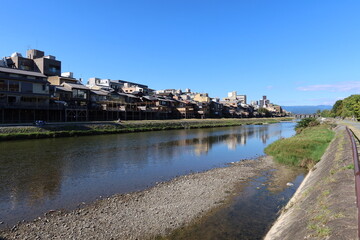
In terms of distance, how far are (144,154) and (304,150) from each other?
1624 centimetres

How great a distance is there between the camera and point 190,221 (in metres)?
9.22

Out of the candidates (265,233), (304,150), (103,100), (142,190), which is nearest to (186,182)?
(142,190)

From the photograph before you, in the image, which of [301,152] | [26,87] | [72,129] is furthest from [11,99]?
[301,152]

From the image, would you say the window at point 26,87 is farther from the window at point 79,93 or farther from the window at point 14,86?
the window at point 79,93

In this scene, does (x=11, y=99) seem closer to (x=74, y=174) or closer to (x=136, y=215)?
(x=74, y=174)

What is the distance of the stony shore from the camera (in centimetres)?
811

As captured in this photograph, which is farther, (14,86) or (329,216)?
(14,86)

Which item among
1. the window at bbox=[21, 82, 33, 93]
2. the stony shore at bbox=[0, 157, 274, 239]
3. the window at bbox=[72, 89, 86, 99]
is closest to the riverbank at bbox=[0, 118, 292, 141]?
the window at bbox=[21, 82, 33, 93]

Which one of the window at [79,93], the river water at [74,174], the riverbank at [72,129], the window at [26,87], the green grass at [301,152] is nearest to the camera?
the river water at [74,174]

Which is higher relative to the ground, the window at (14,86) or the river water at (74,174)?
the window at (14,86)

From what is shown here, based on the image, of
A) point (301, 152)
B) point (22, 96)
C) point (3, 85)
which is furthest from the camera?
point (22, 96)

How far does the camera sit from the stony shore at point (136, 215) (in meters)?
8.11

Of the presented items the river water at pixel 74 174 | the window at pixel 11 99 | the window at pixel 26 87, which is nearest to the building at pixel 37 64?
the window at pixel 26 87

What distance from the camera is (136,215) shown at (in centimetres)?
949
